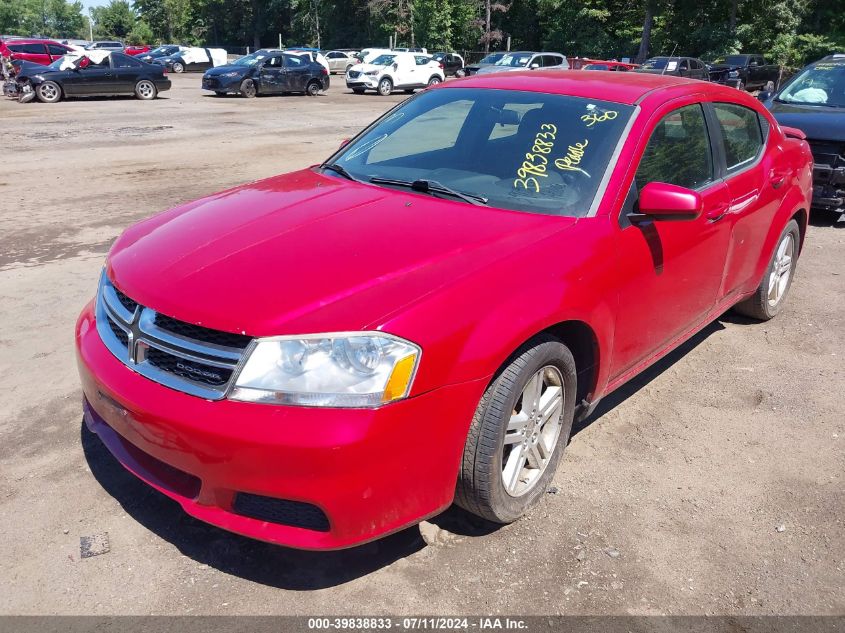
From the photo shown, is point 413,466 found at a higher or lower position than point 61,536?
higher

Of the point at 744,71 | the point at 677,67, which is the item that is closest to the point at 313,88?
the point at 677,67

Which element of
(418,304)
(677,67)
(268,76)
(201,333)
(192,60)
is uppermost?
(418,304)

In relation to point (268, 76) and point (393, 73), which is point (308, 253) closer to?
point (268, 76)

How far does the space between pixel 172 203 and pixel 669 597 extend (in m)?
7.88

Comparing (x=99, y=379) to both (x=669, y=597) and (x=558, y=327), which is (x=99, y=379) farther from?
(x=669, y=597)

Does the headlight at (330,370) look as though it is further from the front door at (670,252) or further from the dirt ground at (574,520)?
the front door at (670,252)

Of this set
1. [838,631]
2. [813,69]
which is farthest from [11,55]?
[838,631]

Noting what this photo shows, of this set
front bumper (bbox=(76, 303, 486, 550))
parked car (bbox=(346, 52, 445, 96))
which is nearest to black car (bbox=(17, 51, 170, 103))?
parked car (bbox=(346, 52, 445, 96))

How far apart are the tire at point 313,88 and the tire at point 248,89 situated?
8.23 ft

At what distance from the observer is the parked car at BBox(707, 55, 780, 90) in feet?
101

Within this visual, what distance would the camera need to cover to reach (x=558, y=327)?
3.09 m

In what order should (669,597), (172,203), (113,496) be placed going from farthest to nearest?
1. (172,203)
2. (113,496)
3. (669,597)

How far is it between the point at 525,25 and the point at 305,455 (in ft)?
192

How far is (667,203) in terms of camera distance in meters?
3.31
